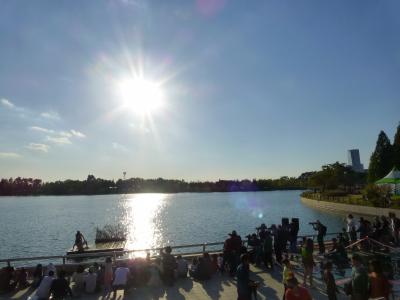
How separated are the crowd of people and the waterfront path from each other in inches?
12.9

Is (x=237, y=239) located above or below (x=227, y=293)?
above

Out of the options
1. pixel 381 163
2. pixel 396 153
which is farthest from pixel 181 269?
pixel 396 153

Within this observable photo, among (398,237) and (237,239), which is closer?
(237,239)

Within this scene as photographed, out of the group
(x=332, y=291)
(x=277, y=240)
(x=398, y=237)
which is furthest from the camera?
(x=398, y=237)

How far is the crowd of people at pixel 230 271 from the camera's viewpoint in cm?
788

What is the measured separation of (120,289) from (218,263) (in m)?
4.81

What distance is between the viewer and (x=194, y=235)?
3972 centimetres

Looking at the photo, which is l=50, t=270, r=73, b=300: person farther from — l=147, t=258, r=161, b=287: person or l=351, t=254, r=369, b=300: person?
l=351, t=254, r=369, b=300: person

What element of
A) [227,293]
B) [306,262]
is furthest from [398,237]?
[227,293]

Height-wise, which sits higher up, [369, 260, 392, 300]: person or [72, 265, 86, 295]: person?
[369, 260, 392, 300]: person

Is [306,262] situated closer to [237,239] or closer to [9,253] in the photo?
[237,239]

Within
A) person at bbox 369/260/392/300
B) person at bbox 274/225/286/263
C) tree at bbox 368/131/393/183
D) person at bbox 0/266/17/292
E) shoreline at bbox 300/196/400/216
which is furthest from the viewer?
tree at bbox 368/131/393/183

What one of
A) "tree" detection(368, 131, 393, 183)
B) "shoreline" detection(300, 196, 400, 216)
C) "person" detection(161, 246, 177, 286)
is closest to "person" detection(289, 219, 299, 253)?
"person" detection(161, 246, 177, 286)

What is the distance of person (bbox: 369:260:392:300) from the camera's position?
7.21m
